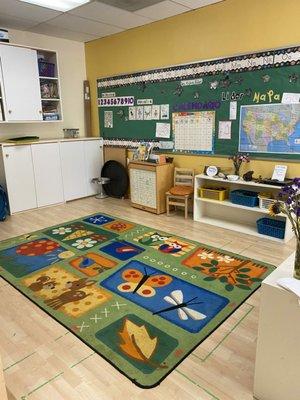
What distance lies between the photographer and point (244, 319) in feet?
6.98

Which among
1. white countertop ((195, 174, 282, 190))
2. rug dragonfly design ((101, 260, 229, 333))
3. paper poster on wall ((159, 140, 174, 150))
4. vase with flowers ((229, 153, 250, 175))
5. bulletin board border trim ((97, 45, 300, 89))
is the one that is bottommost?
rug dragonfly design ((101, 260, 229, 333))

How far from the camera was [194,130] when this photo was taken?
13.7 ft

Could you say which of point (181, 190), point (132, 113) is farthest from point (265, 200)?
point (132, 113)

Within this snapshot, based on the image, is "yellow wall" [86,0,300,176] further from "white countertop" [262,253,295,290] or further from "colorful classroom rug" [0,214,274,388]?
"white countertop" [262,253,295,290]

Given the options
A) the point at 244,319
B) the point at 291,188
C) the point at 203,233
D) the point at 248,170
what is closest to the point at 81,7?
the point at 248,170

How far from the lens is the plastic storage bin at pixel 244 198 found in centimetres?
352

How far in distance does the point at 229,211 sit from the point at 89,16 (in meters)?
3.23

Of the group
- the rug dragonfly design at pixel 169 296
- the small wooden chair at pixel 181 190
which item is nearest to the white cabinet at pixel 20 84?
the small wooden chair at pixel 181 190

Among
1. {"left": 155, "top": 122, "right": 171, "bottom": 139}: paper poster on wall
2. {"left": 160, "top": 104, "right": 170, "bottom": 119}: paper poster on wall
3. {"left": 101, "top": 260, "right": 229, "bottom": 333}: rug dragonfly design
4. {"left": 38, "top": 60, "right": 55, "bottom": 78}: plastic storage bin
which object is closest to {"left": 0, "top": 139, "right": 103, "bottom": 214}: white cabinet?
{"left": 38, "top": 60, "right": 55, "bottom": 78}: plastic storage bin

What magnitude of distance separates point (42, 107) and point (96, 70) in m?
1.26

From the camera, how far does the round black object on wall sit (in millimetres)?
5172

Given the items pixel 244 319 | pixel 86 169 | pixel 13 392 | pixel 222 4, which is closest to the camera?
pixel 13 392

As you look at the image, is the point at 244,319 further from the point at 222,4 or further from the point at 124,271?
the point at 222,4

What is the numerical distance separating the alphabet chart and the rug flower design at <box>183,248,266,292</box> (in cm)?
162
